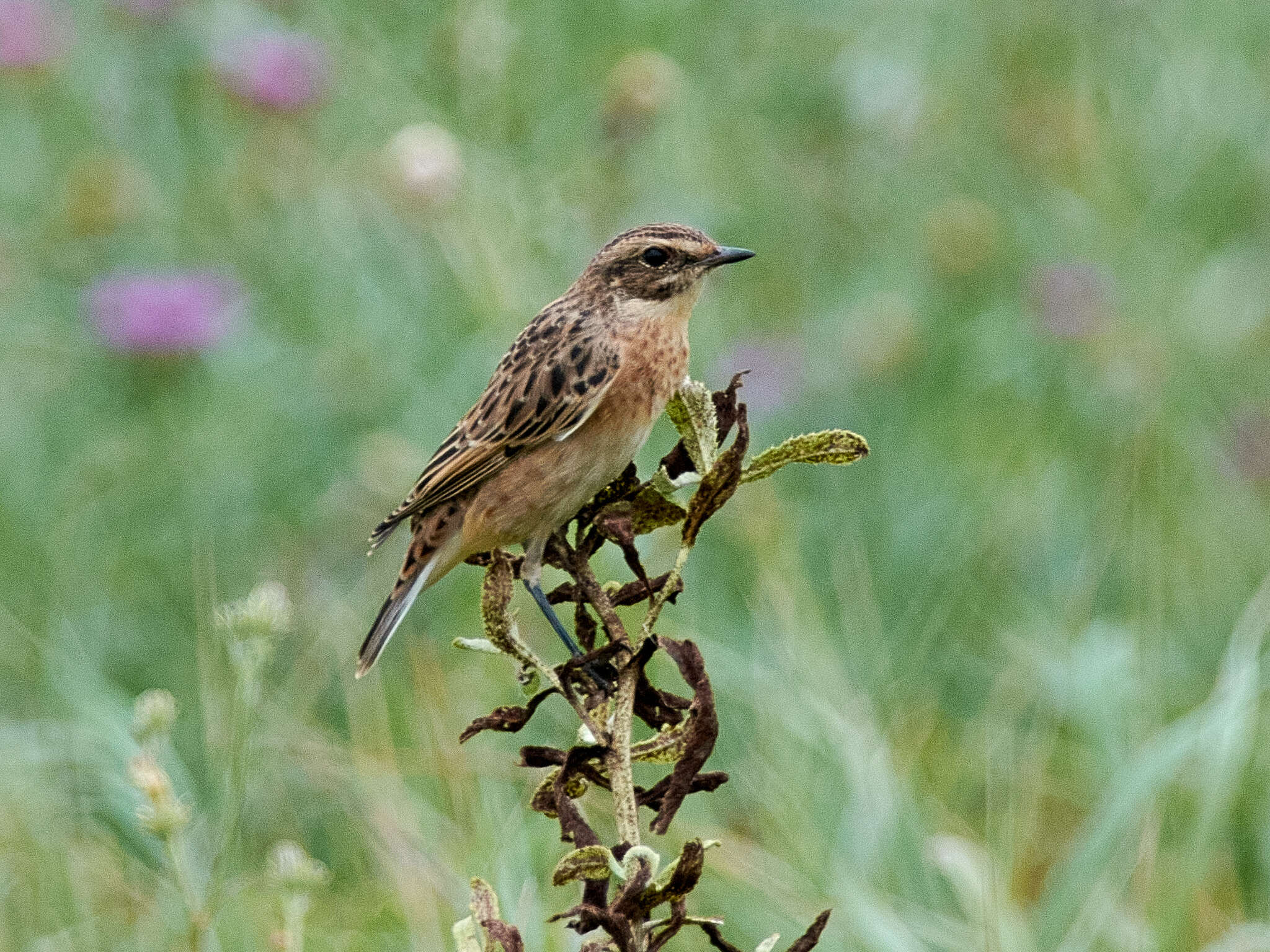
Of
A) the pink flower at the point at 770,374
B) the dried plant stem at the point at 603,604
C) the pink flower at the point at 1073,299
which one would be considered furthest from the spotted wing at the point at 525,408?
the pink flower at the point at 1073,299

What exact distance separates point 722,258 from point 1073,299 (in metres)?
3.54

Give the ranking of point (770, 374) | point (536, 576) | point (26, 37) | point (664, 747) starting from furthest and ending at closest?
1. point (26, 37)
2. point (770, 374)
3. point (536, 576)
4. point (664, 747)

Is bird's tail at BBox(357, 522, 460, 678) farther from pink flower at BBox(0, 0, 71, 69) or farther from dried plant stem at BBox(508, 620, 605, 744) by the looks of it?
pink flower at BBox(0, 0, 71, 69)

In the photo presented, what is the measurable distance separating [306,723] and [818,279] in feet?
12.6

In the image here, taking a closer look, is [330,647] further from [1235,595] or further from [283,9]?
[283,9]

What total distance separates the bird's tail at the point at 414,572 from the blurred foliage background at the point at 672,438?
27cm

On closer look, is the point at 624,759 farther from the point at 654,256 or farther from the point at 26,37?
the point at 26,37

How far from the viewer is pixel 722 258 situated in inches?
160

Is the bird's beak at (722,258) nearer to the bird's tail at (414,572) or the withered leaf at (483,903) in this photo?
the bird's tail at (414,572)

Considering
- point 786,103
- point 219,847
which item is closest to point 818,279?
point 786,103

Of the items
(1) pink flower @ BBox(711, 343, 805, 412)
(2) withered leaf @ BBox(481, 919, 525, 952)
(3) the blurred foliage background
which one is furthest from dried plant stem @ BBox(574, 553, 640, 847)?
(1) pink flower @ BBox(711, 343, 805, 412)

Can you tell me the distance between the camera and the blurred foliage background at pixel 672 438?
3689 millimetres

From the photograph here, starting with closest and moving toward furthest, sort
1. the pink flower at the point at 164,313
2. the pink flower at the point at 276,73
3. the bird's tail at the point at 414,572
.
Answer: the bird's tail at the point at 414,572, the pink flower at the point at 164,313, the pink flower at the point at 276,73

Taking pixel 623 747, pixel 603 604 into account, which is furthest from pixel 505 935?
pixel 603 604
